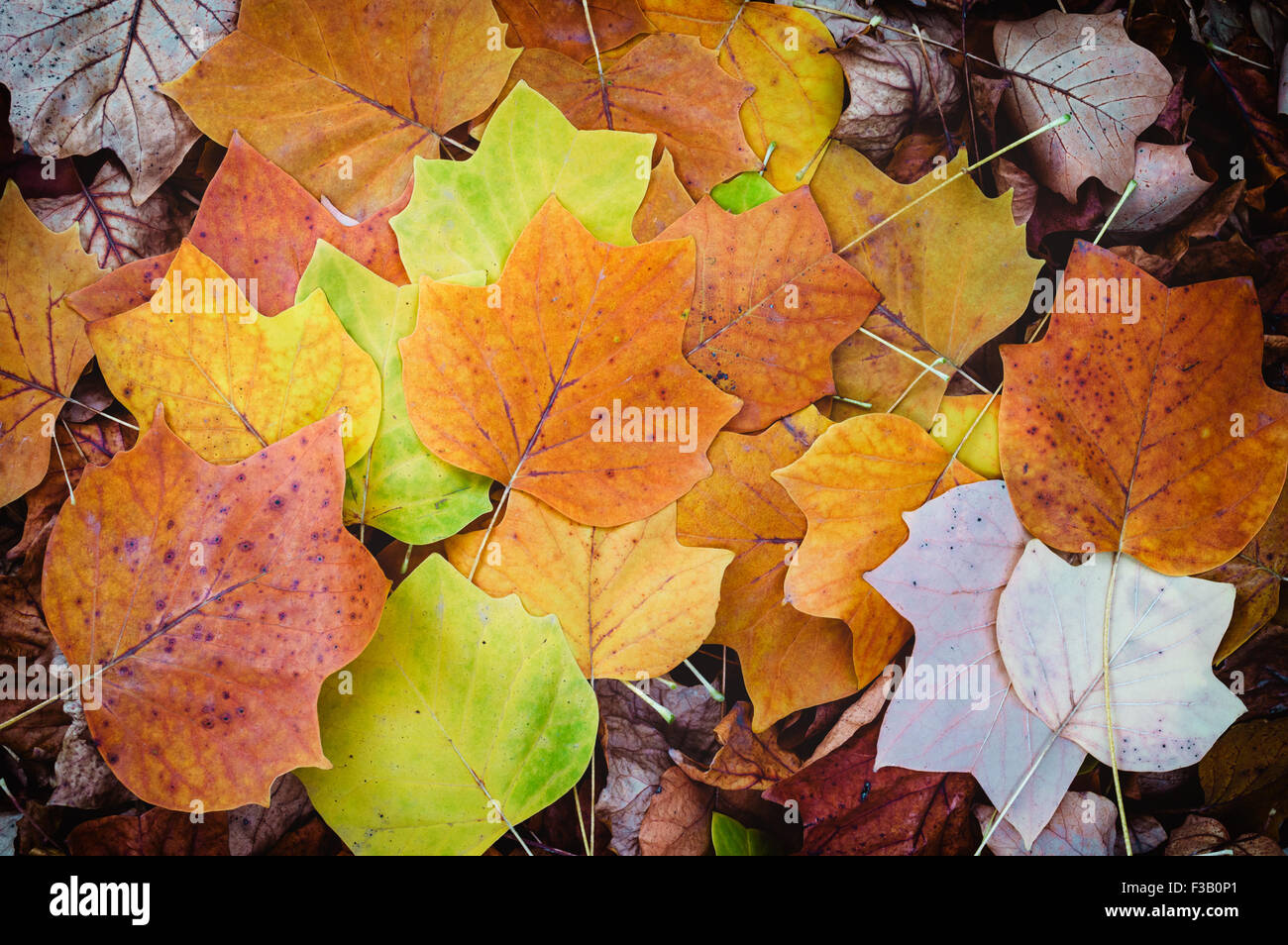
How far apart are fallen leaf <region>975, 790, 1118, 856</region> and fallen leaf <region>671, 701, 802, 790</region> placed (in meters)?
0.20

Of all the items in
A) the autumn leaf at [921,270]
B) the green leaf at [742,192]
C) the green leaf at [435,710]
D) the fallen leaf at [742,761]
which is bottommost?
the fallen leaf at [742,761]

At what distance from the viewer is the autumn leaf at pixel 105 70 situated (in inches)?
28.5

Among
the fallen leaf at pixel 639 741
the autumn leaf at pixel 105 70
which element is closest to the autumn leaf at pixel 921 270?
the fallen leaf at pixel 639 741

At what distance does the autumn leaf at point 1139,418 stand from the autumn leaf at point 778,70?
27 cm

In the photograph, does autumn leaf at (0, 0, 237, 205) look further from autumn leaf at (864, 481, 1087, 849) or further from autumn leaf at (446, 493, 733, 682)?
autumn leaf at (864, 481, 1087, 849)

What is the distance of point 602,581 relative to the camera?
0.70 m

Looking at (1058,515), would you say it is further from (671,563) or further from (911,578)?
(671,563)

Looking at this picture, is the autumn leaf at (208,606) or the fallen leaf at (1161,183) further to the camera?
the fallen leaf at (1161,183)

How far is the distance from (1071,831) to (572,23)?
35.6 inches

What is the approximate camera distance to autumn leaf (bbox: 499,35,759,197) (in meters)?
0.74

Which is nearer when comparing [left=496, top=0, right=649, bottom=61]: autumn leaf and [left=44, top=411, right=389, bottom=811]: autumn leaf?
[left=44, top=411, right=389, bottom=811]: autumn leaf

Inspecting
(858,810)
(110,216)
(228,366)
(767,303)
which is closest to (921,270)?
(767,303)

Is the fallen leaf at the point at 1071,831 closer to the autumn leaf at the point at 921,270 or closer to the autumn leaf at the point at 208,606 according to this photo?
the autumn leaf at the point at 921,270

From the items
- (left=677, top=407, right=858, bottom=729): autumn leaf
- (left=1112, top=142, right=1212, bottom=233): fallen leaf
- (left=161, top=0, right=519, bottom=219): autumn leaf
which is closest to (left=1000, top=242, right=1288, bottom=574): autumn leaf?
(left=1112, top=142, right=1212, bottom=233): fallen leaf
